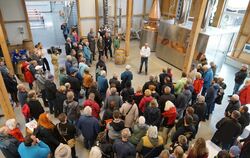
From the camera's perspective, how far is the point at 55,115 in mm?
5668

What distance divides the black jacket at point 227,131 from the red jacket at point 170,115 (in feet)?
3.18

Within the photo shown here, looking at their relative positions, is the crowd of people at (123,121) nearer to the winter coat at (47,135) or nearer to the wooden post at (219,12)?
the winter coat at (47,135)

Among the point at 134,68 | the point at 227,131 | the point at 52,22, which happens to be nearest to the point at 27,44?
the point at 134,68

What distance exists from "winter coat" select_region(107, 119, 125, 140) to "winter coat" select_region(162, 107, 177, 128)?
1.34 metres

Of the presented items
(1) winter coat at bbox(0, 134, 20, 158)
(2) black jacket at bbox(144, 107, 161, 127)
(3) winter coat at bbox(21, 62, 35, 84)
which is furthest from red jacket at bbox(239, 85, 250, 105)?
(3) winter coat at bbox(21, 62, 35, 84)

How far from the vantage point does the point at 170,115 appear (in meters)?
4.58

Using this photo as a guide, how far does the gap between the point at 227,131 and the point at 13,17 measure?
9.97 metres

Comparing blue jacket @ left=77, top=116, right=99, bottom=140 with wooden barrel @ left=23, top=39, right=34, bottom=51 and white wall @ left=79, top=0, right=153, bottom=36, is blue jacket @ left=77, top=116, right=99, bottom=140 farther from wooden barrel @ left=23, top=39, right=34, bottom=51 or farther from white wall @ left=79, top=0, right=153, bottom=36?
white wall @ left=79, top=0, right=153, bottom=36

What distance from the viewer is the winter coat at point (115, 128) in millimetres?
3658

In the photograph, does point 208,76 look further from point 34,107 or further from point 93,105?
point 34,107

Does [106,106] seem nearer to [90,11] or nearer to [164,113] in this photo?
[164,113]

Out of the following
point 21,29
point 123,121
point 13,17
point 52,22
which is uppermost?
point 13,17

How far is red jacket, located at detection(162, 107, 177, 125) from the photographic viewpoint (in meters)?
4.52

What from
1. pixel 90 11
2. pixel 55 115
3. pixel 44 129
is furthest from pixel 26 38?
pixel 44 129
